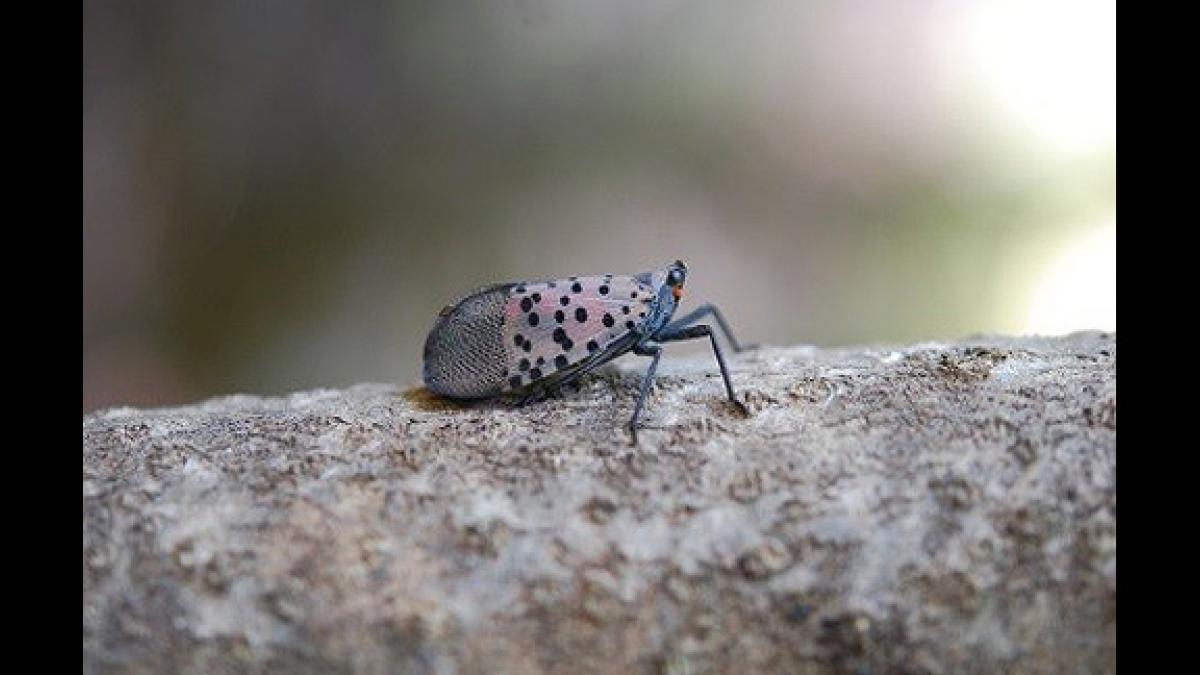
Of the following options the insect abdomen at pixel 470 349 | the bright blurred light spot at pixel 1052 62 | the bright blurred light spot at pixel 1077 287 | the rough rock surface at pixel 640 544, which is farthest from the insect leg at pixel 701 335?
the bright blurred light spot at pixel 1052 62

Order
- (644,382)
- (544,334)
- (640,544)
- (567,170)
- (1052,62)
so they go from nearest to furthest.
Answer: 1. (640,544)
2. (644,382)
3. (544,334)
4. (1052,62)
5. (567,170)

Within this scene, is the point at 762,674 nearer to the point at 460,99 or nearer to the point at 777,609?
the point at 777,609

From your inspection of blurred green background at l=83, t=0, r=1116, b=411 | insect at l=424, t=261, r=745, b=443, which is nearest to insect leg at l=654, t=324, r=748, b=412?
insect at l=424, t=261, r=745, b=443

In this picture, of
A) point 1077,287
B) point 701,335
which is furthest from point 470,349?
point 1077,287

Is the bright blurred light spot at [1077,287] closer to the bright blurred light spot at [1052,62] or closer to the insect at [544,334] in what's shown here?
the bright blurred light spot at [1052,62]

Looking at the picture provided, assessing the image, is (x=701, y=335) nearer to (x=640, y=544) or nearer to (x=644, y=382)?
(x=644, y=382)
